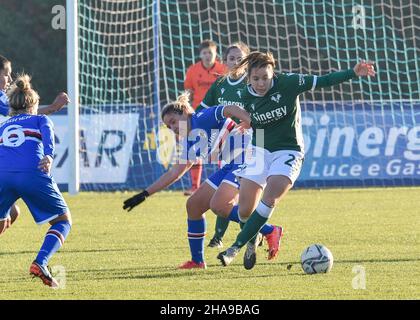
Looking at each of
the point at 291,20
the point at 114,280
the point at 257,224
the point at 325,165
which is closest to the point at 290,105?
the point at 257,224

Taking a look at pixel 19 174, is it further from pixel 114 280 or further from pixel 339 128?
pixel 339 128

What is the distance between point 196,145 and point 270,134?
0.63 meters

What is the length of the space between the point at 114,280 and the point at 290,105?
1949mm

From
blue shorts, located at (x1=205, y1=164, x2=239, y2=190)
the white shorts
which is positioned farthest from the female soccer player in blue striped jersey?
the white shorts

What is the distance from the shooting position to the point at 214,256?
9.34m

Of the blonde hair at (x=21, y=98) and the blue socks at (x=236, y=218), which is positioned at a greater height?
the blonde hair at (x=21, y=98)

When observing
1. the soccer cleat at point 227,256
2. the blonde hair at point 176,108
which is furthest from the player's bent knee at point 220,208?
the blonde hair at point 176,108

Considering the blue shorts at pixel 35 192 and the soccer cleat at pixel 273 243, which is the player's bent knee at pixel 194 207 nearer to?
the soccer cleat at pixel 273 243

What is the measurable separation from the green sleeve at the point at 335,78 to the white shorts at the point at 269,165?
0.59m

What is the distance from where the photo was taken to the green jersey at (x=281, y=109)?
8312 mm

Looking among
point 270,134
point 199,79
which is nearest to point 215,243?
point 270,134

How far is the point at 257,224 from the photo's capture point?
8.14 metres

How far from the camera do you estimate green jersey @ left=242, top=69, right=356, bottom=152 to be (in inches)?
327
